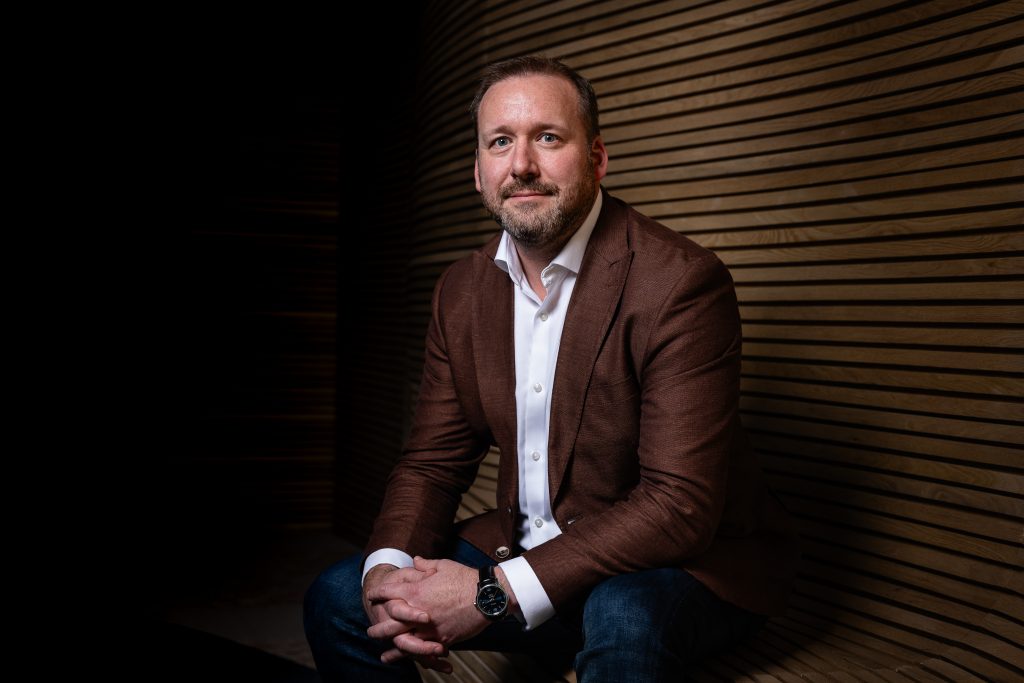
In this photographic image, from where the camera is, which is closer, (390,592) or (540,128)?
(390,592)

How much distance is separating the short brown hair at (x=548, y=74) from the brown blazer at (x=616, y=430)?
19 centimetres

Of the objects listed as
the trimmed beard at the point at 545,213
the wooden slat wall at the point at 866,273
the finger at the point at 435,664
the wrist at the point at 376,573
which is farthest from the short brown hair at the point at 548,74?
the finger at the point at 435,664

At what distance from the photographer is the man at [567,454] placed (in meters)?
1.61

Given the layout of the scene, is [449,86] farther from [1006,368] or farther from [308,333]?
[1006,368]

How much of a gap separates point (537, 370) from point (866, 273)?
1039 millimetres

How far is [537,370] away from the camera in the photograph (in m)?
1.88

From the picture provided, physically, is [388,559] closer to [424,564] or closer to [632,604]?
[424,564]

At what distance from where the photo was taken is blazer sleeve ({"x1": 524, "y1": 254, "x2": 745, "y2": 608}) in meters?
1.61

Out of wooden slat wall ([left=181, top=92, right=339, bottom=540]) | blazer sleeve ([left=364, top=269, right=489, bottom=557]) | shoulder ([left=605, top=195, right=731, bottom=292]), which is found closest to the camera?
shoulder ([left=605, top=195, right=731, bottom=292])

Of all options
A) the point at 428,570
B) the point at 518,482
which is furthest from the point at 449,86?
the point at 428,570

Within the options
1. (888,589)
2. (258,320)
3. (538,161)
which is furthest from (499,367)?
(258,320)

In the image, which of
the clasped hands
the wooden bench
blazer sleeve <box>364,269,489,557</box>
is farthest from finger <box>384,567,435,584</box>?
the wooden bench

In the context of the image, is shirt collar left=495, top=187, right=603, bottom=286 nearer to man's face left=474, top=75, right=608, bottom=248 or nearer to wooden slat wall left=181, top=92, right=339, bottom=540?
man's face left=474, top=75, right=608, bottom=248

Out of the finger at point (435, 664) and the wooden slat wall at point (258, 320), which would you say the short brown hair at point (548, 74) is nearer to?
the finger at point (435, 664)
